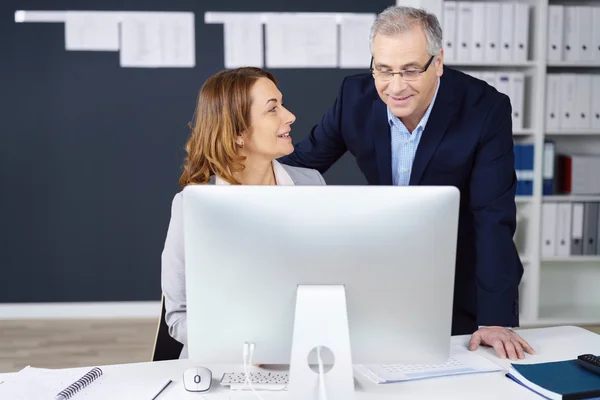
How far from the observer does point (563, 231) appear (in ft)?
13.6

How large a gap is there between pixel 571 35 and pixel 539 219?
1147 millimetres

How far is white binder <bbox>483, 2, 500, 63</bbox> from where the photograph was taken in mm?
3984

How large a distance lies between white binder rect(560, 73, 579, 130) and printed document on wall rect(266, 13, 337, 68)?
1503 mm

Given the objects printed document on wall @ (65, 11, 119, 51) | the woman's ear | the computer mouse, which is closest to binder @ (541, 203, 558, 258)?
the woman's ear

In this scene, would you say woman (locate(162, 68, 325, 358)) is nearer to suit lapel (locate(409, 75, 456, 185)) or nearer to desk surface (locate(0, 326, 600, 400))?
suit lapel (locate(409, 75, 456, 185))

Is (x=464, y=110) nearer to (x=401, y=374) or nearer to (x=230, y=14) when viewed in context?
(x=401, y=374)

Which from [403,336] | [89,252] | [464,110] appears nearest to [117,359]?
[89,252]

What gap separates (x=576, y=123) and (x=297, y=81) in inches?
71.9

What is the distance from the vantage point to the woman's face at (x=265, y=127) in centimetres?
206

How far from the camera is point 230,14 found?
450cm

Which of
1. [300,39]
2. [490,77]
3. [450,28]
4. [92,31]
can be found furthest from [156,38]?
[490,77]

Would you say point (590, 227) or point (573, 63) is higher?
point (573, 63)

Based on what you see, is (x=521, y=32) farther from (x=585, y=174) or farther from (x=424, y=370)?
(x=424, y=370)

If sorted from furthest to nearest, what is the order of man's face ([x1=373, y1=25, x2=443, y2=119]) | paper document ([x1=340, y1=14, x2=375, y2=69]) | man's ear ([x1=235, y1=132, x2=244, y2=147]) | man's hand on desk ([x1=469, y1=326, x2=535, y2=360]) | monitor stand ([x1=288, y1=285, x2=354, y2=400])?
Answer: 1. paper document ([x1=340, y1=14, x2=375, y2=69])
2. man's ear ([x1=235, y1=132, x2=244, y2=147])
3. man's face ([x1=373, y1=25, x2=443, y2=119])
4. man's hand on desk ([x1=469, y1=326, x2=535, y2=360])
5. monitor stand ([x1=288, y1=285, x2=354, y2=400])
